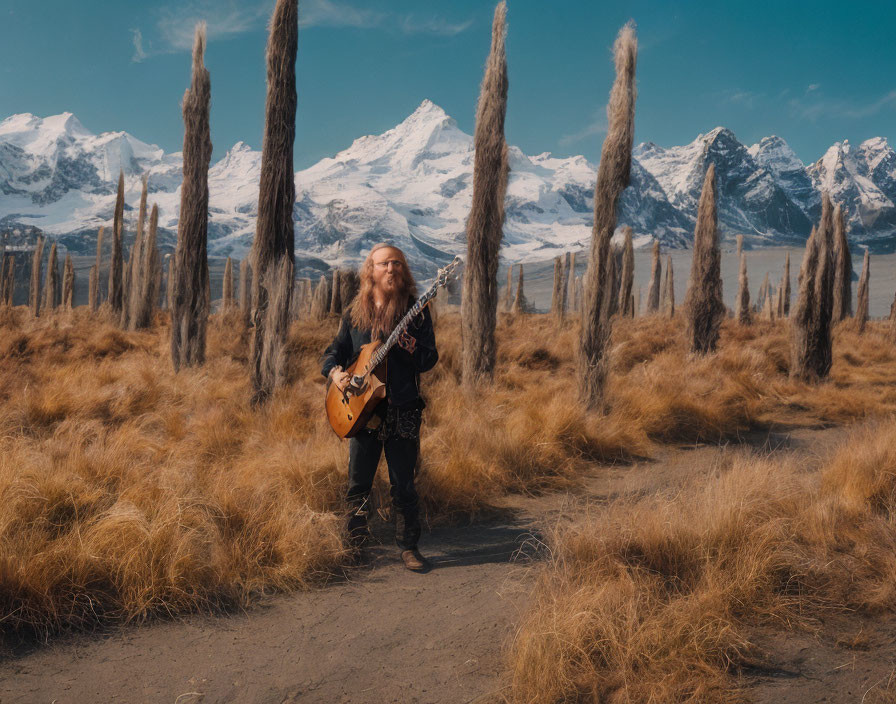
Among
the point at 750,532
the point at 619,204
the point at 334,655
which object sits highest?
the point at 619,204

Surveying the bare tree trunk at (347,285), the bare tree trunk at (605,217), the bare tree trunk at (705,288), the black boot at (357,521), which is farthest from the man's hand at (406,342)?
the bare tree trunk at (705,288)

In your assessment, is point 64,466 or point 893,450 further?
point 893,450

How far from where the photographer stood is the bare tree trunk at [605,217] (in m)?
6.85

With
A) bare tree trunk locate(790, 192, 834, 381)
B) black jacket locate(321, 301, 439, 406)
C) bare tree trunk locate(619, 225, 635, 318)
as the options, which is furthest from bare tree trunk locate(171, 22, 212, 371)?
bare tree trunk locate(619, 225, 635, 318)

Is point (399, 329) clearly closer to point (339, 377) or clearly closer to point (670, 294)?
point (339, 377)

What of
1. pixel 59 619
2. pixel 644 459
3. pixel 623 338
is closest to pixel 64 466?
pixel 59 619

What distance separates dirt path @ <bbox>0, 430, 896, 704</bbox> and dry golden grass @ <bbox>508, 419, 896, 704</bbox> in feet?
0.51

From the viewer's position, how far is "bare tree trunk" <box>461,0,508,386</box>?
319 inches

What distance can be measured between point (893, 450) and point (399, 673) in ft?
12.9

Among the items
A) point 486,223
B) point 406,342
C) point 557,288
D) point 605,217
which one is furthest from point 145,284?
point 557,288

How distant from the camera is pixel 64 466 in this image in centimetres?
385

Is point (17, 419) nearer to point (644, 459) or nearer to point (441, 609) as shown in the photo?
point (441, 609)

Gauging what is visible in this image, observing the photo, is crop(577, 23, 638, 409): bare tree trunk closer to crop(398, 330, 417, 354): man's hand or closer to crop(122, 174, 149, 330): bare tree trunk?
crop(398, 330, 417, 354): man's hand

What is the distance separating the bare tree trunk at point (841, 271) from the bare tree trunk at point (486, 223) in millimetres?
14272
